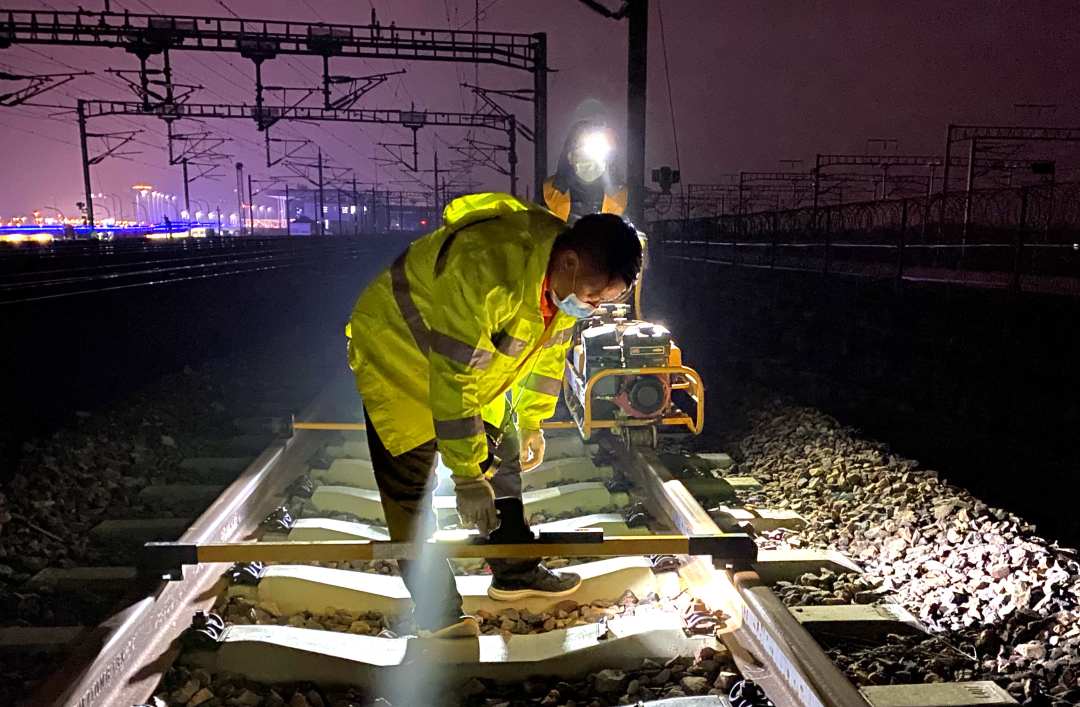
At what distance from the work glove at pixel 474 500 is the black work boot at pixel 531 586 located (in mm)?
830

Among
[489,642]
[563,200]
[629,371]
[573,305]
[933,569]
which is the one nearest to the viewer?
[573,305]

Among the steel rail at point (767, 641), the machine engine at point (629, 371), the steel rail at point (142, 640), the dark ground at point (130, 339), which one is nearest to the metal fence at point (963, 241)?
the machine engine at point (629, 371)

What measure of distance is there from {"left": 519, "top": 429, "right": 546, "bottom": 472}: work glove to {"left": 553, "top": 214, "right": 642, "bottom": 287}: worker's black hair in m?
1.26

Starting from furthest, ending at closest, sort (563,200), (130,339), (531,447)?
1. (130,339)
2. (563,200)
3. (531,447)

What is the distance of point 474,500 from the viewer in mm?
2598

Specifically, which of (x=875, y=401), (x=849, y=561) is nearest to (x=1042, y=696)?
(x=849, y=561)

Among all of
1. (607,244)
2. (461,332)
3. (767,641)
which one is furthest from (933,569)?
(461,332)

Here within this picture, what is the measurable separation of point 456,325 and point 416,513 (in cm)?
100

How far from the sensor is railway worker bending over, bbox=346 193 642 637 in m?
2.40

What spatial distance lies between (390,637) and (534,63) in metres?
20.3

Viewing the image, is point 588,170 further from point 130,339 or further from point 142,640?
point 130,339

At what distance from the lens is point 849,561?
400 cm

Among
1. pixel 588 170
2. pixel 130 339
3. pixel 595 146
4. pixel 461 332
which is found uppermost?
pixel 595 146

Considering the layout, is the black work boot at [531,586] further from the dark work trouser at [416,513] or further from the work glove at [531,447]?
the work glove at [531,447]
